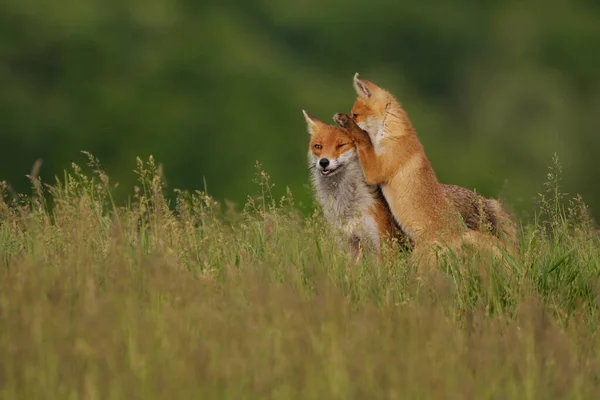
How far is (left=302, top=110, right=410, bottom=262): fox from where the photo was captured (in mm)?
6621

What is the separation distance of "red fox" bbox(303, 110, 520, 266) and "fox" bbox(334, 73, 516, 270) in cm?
9

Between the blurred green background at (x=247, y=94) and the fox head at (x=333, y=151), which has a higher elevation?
the blurred green background at (x=247, y=94)

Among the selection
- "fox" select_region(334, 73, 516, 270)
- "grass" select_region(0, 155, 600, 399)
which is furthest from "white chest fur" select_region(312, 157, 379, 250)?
"grass" select_region(0, 155, 600, 399)

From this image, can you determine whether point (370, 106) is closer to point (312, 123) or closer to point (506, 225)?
point (312, 123)

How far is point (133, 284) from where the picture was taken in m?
4.18

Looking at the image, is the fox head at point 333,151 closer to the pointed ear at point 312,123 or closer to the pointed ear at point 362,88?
the pointed ear at point 312,123

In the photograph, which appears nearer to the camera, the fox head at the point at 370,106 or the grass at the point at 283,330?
the grass at the point at 283,330

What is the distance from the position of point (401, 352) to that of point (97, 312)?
101cm

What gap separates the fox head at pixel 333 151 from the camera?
6801mm

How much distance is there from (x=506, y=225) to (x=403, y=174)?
0.75m

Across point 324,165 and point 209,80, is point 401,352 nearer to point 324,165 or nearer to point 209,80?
point 324,165

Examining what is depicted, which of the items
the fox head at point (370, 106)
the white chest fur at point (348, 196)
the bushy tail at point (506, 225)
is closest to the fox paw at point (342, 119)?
the fox head at point (370, 106)

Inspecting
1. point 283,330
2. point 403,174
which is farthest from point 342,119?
point 283,330

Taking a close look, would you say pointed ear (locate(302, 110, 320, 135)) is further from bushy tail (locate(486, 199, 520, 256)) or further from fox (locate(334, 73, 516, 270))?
bushy tail (locate(486, 199, 520, 256))
